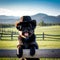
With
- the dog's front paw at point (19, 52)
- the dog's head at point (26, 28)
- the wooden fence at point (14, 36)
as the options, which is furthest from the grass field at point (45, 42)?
the dog's front paw at point (19, 52)

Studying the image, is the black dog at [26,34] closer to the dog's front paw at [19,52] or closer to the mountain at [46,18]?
the dog's front paw at [19,52]

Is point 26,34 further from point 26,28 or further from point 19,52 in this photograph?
point 19,52

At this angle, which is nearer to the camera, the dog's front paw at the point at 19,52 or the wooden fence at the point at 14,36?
the dog's front paw at the point at 19,52

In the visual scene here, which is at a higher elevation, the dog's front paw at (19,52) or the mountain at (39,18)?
the mountain at (39,18)

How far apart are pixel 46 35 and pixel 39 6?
379 mm

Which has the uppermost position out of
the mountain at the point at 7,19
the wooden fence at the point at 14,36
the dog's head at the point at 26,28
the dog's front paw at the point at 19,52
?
the mountain at the point at 7,19

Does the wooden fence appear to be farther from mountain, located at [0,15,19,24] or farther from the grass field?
mountain, located at [0,15,19,24]

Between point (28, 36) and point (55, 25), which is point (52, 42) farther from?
point (28, 36)

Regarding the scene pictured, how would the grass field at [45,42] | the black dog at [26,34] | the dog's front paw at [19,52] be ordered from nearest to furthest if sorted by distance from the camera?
1. the dog's front paw at [19,52]
2. the black dog at [26,34]
3. the grass field at [45,42]

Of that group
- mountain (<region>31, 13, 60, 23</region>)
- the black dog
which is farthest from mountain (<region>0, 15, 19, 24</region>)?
the black dog

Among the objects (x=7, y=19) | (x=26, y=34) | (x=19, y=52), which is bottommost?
(x=19, y=52)

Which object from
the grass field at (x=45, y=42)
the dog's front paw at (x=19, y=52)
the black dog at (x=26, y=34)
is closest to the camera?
the dog's front paw at (x=19, y=52)

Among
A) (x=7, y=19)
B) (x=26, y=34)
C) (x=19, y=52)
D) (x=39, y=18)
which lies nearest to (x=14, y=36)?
→ (x=7, y=19)

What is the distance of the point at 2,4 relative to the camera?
7.73 feet
